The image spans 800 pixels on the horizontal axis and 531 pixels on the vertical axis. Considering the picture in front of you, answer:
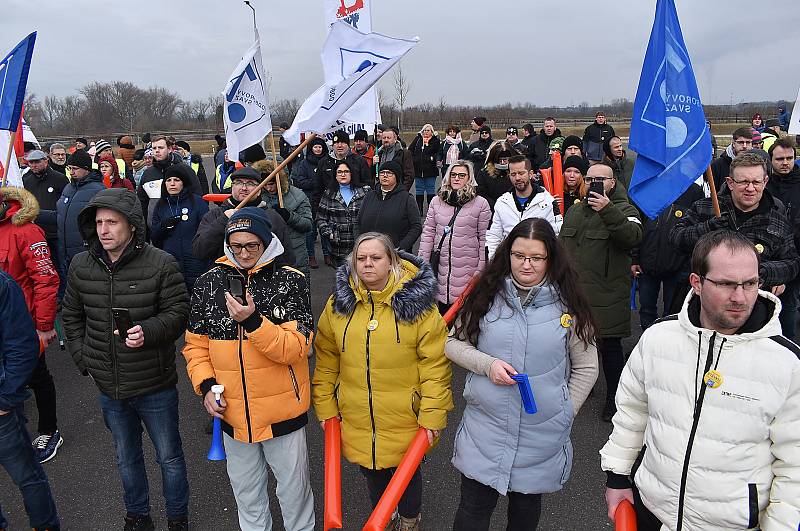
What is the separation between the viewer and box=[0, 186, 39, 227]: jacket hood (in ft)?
12.4

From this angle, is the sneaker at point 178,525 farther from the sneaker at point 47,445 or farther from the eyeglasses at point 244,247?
the eyeglasses at point 244,247

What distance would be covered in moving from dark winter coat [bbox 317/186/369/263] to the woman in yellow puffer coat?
348cm

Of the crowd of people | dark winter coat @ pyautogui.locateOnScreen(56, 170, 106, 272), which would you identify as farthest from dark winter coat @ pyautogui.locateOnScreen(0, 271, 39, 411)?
dark winter coat @ pyautogui.locateOnScreen(56, 170, 106, 272)

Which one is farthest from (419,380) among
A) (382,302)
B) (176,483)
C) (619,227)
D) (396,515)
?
(619,227)

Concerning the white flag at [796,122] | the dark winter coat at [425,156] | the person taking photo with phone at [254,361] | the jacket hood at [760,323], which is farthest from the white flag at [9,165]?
the dark winter coat at [425,156]

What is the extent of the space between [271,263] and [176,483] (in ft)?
4.88

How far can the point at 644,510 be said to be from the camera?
2.20 meters

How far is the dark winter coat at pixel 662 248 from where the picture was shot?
195 inches

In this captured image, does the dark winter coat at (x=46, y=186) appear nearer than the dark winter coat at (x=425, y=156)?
Yes

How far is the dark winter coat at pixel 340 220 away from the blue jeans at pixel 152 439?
338 centimetres

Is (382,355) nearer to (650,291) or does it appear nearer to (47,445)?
(47,445)

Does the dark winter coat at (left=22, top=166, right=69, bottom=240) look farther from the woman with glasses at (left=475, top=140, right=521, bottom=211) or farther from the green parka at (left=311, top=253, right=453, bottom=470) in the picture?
the green parka at (left=311, top=253, right=453, bottom=470)

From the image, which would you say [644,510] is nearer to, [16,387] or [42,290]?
[16,387]

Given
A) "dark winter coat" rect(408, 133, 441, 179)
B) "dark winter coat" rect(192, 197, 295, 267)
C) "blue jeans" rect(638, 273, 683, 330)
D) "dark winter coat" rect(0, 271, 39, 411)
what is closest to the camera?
"dark winter coat" rect(0, 271, 39, 411)
